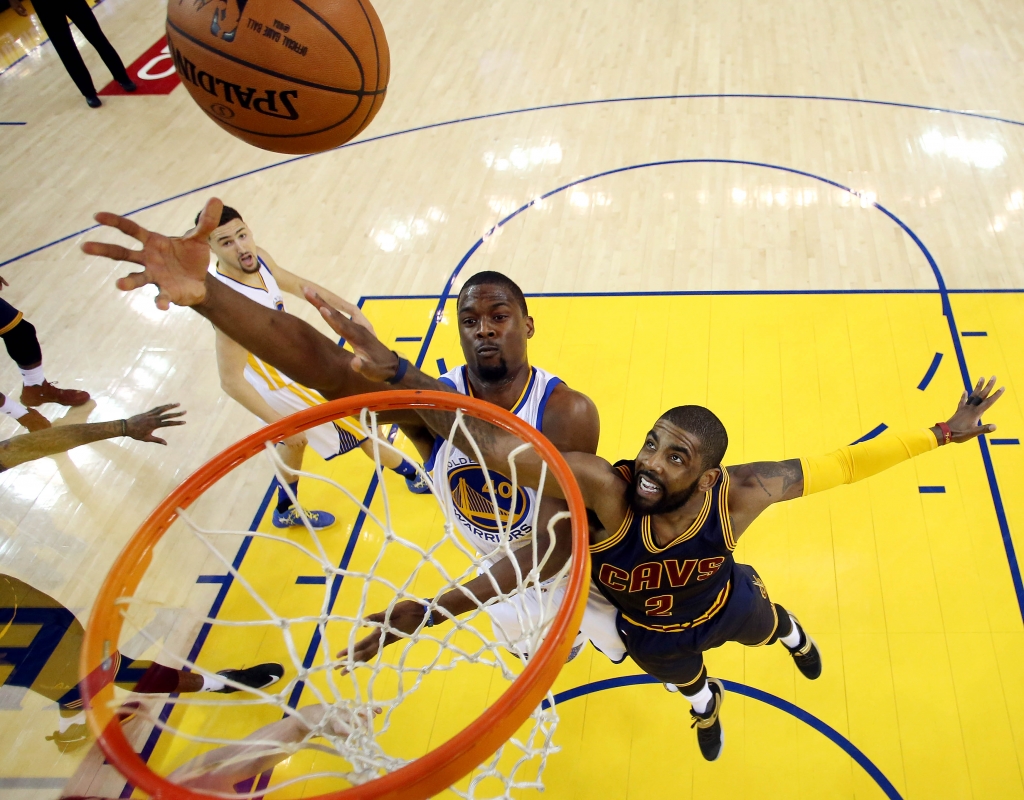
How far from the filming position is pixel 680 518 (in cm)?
259

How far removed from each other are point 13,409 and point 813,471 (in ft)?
14.7

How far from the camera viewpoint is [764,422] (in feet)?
14.5

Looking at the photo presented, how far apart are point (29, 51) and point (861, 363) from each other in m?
9.25

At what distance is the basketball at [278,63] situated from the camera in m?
2.60

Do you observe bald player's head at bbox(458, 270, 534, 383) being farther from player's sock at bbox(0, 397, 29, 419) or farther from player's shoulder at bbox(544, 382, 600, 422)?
player's sock at bbox(0, 397, 29, 419)

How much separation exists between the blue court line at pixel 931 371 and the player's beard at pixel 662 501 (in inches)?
99.8

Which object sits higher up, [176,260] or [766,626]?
[176,260]

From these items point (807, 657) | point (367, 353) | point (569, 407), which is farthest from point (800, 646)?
point (367, 353)

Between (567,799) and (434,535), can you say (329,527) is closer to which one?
(434,535)

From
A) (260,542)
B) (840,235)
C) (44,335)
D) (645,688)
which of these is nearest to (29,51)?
(44,335)

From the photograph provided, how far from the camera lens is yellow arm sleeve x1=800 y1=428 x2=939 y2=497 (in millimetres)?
2711

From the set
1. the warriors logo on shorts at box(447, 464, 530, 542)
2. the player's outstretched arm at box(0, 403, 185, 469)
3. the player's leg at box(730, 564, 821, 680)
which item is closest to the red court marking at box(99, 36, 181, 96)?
the player's outstretched arm at box(0, 403, 185, 469)

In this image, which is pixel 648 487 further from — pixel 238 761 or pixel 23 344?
pixel 23 344

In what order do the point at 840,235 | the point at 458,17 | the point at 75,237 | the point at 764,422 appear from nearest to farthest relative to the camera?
the point at 764,422, the point at 840,235, the point at 75,237, the point at 458,17
